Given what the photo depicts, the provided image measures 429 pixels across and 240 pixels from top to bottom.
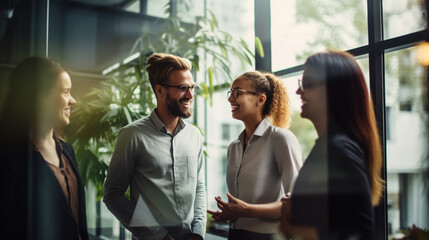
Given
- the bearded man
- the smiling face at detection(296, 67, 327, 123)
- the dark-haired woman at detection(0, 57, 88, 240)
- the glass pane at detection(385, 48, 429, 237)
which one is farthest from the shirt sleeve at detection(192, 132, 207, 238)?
the glass pane at detection(385, 48, 429, 237)

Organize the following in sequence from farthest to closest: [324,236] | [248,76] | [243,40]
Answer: [243,40], [248,76], [324,236]

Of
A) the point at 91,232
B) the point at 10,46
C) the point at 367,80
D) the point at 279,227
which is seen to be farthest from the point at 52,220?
the point at 367,80

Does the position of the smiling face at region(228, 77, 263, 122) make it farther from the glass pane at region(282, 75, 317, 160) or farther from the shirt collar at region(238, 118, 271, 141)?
the glass pane at region(282, 75, 317, 160)

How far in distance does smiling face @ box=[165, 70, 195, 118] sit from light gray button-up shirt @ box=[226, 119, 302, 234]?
0.29 metres

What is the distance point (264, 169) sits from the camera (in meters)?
1.46

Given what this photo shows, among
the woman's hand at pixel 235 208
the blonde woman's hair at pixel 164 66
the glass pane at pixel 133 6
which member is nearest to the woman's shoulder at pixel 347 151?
the woman's hand at pixel 235 208

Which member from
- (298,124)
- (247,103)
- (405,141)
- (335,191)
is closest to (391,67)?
(405,141)

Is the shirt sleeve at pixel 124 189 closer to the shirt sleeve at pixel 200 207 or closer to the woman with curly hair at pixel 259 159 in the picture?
the shirt sleeve at pixel 200 207

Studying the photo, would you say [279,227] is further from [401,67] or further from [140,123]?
[140,123]

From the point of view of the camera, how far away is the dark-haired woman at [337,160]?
1.05 metres

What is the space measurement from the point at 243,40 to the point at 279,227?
1086mm

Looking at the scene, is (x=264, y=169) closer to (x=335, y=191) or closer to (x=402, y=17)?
(x=335, y=191)

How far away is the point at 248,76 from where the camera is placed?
1.60 metres

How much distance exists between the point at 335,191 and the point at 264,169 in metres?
0.38
